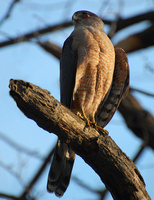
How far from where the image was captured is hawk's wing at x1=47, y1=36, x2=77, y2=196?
14.6 ft

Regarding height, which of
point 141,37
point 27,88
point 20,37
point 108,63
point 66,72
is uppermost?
point 141,37

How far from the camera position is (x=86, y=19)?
5.95 metres

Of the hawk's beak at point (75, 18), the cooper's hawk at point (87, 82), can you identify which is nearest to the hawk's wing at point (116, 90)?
the cooper's hawk at point (87, 82)

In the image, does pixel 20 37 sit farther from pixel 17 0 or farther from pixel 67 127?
pixel 67 127

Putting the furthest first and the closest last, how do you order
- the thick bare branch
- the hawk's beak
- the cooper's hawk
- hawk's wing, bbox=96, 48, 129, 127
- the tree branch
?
1. the thick bare branch
2. the hawk's beak
3. hawk's wing, bbox=96, 48, 129, 127
4. the cooper's hawk
5. the tree branch

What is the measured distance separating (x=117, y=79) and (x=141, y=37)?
188cm

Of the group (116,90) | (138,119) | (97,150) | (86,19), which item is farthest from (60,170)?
(86,19)

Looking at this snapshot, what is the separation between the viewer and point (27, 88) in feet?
9.51

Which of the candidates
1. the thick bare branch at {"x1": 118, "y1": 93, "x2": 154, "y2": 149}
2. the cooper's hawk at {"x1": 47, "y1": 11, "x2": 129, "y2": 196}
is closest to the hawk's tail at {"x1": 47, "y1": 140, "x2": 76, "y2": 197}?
the cooper's hawk at {"x1": 47, "y1": 11, "x2": 129, "y2": 196}

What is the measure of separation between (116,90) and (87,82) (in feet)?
2.13

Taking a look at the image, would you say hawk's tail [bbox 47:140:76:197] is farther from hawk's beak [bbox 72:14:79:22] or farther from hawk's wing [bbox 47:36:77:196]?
hawk's beak [bbox 72:14:79:22]

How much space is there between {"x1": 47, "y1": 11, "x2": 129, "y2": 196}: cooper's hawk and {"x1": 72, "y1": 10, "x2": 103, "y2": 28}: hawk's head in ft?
1.99

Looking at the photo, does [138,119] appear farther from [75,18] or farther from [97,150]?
[97,150]

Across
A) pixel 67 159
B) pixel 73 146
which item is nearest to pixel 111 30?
pixel 67 159
